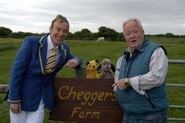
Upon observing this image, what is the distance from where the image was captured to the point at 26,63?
552cm

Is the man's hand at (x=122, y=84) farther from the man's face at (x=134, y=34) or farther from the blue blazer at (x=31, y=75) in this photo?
the blue blazer at (x=31, y=75)

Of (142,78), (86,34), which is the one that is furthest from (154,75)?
(86,34)

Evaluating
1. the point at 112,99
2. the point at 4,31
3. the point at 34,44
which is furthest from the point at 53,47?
the point at 4,31

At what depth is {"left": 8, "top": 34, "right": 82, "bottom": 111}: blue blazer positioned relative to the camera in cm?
552

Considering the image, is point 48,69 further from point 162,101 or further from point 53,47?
point 162,101

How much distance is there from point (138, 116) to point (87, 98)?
3.36 feet

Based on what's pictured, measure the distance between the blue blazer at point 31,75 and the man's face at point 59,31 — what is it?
16 cm

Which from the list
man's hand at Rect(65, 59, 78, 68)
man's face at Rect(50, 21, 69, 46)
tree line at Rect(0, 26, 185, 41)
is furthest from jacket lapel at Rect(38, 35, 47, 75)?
tree line at Rect(0, 26, 185, 41)

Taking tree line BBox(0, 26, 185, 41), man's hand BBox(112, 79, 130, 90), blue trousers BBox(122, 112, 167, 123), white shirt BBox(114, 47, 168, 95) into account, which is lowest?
tree line BBox(0, 26, 185, 41)

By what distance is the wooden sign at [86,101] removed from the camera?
5.94 metres

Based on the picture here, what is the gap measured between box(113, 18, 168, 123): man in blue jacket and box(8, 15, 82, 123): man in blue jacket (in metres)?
0.84

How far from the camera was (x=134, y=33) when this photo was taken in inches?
199

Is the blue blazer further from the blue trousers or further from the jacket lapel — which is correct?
the blue trousers

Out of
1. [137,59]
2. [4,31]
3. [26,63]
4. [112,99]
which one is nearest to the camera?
[137,59]
